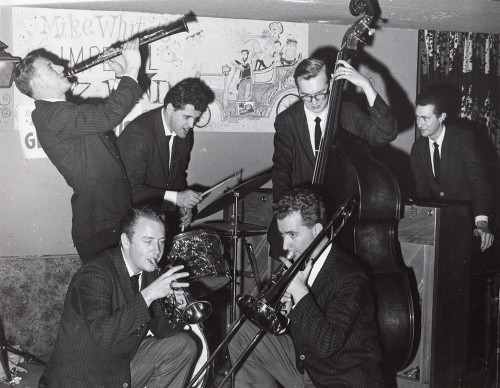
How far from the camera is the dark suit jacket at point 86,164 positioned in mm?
3951

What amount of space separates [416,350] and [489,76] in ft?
13.6

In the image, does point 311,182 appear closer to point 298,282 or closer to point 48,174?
point 298,282

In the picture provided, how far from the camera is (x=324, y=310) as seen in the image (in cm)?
299

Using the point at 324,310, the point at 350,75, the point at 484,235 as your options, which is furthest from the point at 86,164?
the point at 484,235

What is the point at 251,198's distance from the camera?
5688mm

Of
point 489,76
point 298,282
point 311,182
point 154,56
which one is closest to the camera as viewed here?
point 298,282

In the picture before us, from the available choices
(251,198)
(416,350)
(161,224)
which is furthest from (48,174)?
(416,350)

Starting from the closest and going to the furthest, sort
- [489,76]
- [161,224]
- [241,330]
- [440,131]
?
[161,224], [241,330], [440,131], [489,76]

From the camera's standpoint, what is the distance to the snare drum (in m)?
4.05

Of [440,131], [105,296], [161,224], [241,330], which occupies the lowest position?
[241,330]

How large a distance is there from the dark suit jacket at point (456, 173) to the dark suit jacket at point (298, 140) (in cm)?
93

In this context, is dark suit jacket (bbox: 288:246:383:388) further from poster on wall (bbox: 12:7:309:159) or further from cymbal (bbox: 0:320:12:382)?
poster on wall (bbox: 12:7:309:159)

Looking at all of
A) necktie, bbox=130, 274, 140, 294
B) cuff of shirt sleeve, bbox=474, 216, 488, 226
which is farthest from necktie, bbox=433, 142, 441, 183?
necktie, bbox=130, 274, 140, 294

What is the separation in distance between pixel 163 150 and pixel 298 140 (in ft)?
3.72
